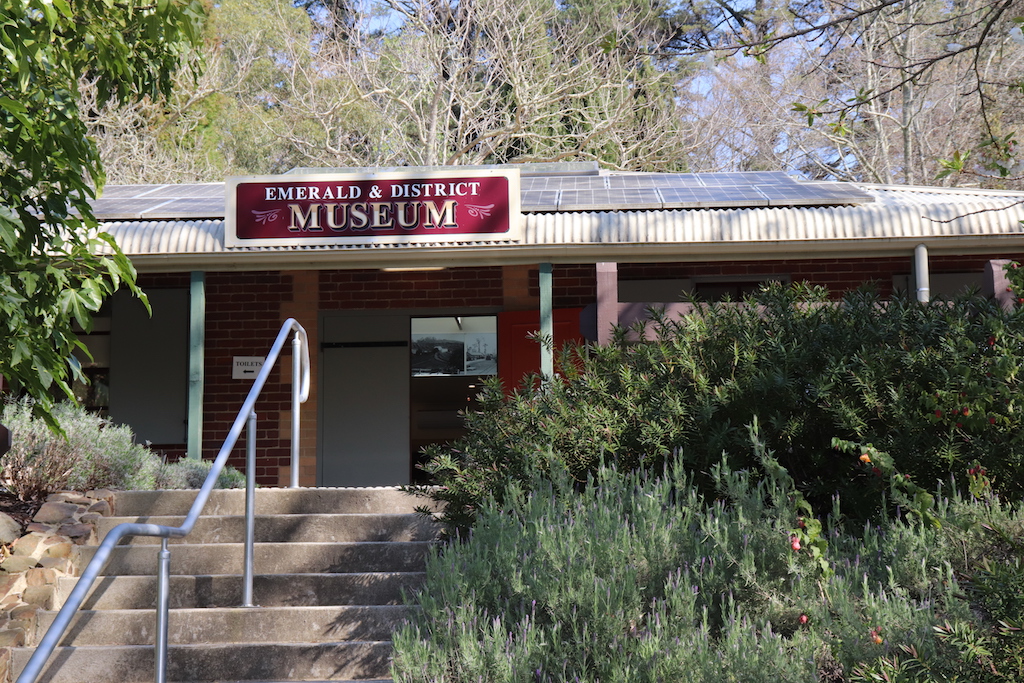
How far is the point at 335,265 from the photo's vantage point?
8.25 meters

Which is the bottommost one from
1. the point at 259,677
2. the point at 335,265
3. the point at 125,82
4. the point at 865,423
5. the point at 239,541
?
the point at 259,677

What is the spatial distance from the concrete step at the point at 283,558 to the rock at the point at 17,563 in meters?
0.37

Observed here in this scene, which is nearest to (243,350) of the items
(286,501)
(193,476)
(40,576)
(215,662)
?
(193,476)

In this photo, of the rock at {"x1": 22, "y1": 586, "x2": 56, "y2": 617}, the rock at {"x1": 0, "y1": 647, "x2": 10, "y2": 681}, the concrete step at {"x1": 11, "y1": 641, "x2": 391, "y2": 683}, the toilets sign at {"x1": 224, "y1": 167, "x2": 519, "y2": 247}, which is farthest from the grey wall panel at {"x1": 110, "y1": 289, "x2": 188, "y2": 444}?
the concrete step at {"x1": 11, "y1": 641, "x2": 391, "y2": 683}

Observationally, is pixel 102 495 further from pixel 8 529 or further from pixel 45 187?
pixel 45 187

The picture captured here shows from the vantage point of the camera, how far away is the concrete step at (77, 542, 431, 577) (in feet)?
16.3

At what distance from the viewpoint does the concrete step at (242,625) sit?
4.41 meters

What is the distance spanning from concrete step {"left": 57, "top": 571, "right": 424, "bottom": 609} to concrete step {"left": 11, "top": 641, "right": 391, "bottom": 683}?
0.45 metres

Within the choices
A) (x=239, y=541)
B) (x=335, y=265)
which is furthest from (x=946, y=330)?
(x=335, y=265)

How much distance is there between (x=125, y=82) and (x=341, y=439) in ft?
19.8

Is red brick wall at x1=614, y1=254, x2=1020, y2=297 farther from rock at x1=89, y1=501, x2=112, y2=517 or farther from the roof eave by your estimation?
rock at x1=89, y1=501, x2=112, y2=517

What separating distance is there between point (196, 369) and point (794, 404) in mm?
5147

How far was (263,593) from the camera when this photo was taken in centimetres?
475

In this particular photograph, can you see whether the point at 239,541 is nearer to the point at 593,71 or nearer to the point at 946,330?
the point at 946,330
